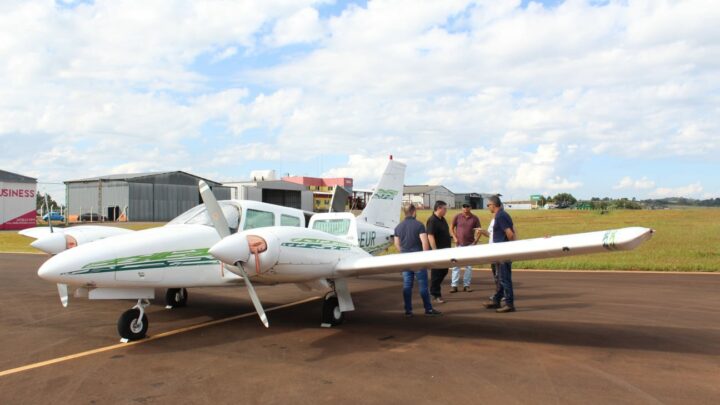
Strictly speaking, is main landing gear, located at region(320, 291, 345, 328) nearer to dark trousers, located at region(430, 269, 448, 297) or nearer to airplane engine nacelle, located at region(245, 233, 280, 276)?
airplane engine nacelle, located at region(245, 233, 280, 276)

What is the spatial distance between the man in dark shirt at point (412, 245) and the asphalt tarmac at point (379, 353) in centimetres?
34

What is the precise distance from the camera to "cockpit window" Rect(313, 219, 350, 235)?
1002cm

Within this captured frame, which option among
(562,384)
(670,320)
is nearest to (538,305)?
(670,320)

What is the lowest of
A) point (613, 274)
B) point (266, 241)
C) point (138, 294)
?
point (613, 274)

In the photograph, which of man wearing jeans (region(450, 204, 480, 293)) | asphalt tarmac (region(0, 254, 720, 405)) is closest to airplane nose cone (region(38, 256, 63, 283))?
asphalt tarmac (region(0, 254, 720, 405))

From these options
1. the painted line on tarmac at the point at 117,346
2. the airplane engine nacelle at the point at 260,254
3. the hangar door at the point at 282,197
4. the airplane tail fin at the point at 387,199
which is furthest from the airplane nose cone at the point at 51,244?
the hangar door at the point at 282,197

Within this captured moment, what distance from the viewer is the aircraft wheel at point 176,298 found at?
990 centimetres

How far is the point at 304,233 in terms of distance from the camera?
762 centimetres

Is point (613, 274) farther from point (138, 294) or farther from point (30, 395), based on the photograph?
point (30, 395)

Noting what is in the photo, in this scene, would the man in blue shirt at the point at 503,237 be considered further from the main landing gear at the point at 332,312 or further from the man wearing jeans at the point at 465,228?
the main landing gear at the point at 332,312

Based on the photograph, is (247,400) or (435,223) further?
(435,223)

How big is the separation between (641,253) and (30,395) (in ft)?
66.6

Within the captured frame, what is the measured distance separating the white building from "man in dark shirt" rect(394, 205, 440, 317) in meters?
47.2

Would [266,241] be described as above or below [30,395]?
above
